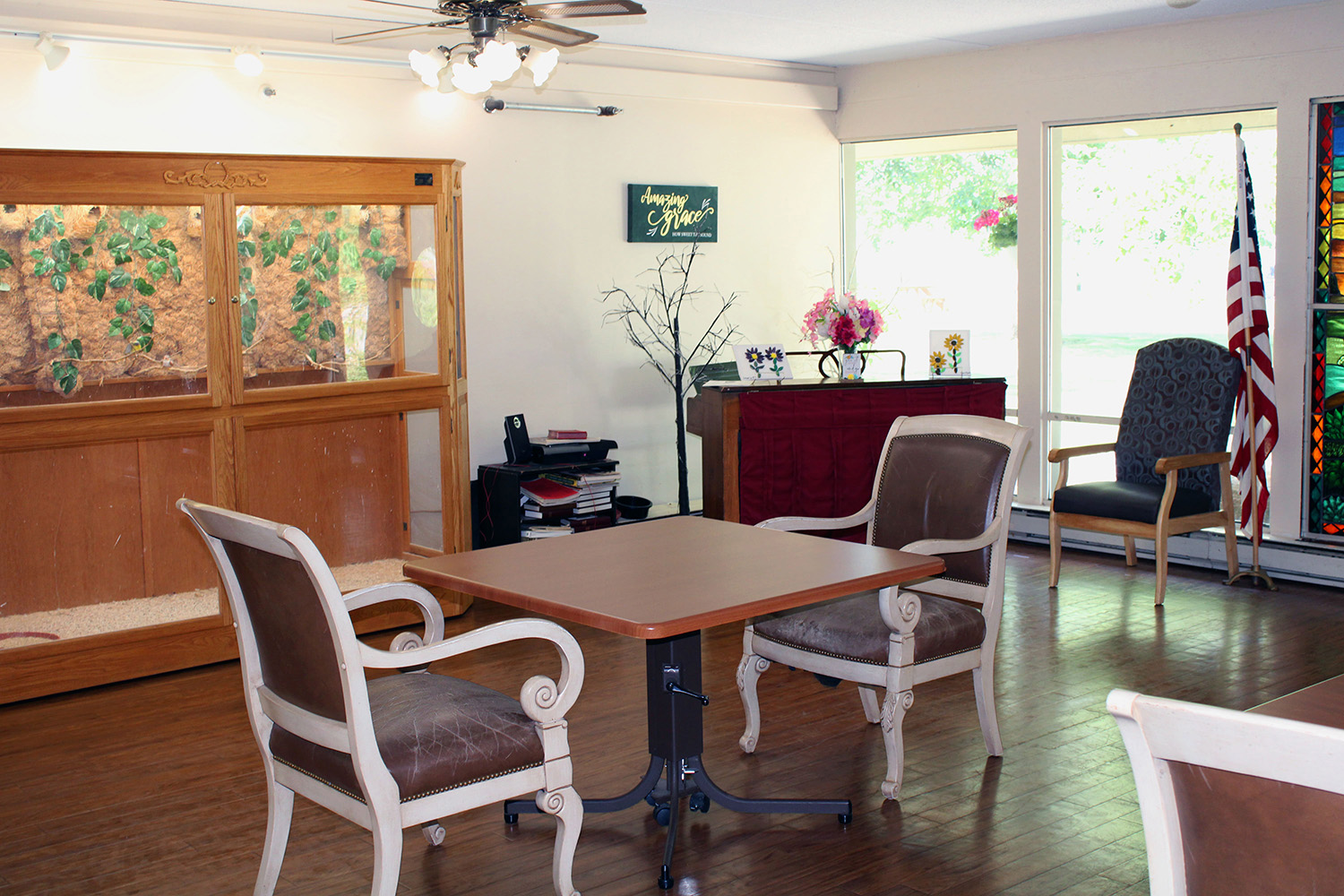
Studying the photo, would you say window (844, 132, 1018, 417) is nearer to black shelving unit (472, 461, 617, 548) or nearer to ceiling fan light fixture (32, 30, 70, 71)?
black shelving unit (472, 461, 617, 548)

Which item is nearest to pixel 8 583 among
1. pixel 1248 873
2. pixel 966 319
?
pixel 1248 873

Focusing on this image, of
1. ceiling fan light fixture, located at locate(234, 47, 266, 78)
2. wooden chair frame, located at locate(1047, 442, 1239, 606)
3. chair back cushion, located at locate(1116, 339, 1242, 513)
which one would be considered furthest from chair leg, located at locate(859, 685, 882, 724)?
ceiling fan light fixture, located at locate(234, 47, 266, 78)

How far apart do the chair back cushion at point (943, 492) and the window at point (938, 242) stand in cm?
312

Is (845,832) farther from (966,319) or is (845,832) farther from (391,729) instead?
(966,319)

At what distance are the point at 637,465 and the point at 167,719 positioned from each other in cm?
336

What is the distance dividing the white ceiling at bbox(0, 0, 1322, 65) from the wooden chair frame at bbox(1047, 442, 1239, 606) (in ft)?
7.06

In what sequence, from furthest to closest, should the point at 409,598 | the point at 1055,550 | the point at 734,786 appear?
1. the point at 1055,550
2. the point at 734,786
3. the point at 409,598

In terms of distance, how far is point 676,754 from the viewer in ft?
10.4

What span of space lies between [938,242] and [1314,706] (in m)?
6.08

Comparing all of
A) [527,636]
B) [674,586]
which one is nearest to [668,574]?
[674,586]

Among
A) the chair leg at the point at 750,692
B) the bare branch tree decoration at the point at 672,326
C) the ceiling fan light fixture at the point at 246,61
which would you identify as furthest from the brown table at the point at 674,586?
the bare branch tree decoration at the point at 672,326

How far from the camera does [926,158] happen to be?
7.48 meters

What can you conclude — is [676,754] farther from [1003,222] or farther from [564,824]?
[1003,222]

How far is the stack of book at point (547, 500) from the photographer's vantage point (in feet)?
20.1
